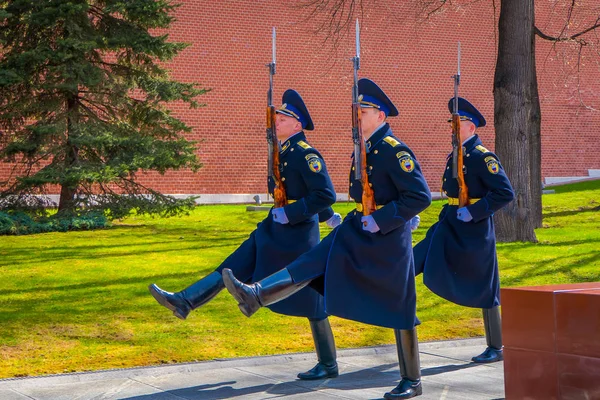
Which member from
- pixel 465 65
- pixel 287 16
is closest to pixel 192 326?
pixel 287 16

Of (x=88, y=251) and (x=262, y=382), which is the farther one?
(x=88, y=251)

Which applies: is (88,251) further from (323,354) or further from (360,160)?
(360,160)


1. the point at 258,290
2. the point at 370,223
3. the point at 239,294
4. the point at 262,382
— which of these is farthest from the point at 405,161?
the point at 262,382

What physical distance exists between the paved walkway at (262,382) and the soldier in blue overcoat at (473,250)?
1.60 feet

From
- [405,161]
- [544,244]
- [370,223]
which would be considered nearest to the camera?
[370,223]

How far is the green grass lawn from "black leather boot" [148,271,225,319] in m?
1.39

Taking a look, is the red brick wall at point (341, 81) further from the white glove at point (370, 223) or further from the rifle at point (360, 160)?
the white glove at point (370, 223)

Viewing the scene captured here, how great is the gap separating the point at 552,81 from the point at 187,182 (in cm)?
1216

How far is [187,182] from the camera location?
78.6 feet

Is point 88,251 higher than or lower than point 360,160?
lower

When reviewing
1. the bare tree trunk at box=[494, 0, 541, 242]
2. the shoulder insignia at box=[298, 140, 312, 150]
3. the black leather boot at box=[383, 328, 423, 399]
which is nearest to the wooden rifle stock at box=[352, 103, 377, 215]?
the shoulder insignia at box=[298, 140, 312, 150]

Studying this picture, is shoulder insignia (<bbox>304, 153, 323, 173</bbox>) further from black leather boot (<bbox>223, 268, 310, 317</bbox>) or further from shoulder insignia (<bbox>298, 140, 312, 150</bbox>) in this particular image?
black leather boot (<bbox>223, 268, 310, 317</bbox>)

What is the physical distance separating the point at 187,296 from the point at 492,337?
2.62 metres

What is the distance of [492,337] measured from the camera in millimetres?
7363
